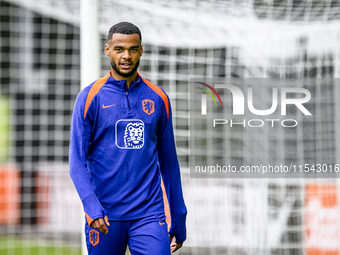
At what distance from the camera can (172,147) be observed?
2572mm

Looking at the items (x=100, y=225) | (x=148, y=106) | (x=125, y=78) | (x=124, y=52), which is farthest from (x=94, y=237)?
(x=124, y=52)

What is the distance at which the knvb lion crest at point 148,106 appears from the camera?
2426 mm

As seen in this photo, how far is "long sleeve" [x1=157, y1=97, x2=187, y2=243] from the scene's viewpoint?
2543 mm

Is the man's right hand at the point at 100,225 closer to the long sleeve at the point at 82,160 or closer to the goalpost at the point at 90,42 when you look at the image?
the long sleeve at the point at 82,160

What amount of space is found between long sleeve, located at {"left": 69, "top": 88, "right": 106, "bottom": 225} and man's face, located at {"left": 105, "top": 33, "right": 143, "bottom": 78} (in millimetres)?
215

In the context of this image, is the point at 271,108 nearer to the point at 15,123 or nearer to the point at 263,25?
the point at 263,25

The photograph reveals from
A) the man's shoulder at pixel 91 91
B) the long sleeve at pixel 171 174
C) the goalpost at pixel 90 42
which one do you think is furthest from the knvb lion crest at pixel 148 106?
the goalpost at pixel 90 42

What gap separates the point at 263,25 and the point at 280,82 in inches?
25.3

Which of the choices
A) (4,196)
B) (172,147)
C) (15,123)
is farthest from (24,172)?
(172,147)

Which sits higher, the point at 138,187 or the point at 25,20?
the point at 25,20

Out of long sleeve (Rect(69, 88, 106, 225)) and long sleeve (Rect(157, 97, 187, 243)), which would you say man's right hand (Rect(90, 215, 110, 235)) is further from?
long sleeve (Rect(157, 97, 187, 243))

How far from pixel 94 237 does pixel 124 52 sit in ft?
3.11

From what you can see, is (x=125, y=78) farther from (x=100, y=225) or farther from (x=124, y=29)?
(x=100, y=225)

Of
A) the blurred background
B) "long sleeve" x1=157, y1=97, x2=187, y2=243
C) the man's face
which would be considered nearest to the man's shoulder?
the man's face
